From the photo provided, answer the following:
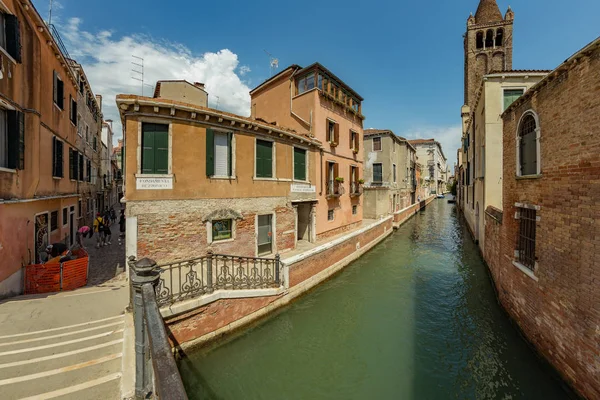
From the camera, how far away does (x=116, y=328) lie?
5.01m

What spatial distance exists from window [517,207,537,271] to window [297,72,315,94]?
11.1m

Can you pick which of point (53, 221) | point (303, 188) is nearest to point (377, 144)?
point (303, 188)

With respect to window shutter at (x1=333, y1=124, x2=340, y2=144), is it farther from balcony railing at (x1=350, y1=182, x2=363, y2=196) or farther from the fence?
the fence

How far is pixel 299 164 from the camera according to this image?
41.9ft

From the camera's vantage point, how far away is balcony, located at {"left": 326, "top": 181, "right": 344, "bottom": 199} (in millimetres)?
14828

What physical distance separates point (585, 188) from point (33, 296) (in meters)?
12.5

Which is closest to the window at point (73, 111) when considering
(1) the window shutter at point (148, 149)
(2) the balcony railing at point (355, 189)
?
(1) the window shutter at point (148, 149)

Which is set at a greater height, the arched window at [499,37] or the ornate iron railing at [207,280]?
the arched window at [499,37]

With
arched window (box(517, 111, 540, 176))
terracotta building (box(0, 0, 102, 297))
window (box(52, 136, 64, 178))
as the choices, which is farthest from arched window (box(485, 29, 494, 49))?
window (box(52, 136, 64, 178))

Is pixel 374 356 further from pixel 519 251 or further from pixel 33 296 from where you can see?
pixel 33 296

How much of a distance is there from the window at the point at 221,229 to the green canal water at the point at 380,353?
11.4ft

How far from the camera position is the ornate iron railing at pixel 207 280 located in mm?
5786

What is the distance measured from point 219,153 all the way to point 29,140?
5470mm

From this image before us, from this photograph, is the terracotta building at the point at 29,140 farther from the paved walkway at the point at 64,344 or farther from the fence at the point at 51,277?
the paved walkway at the point at 64,344
